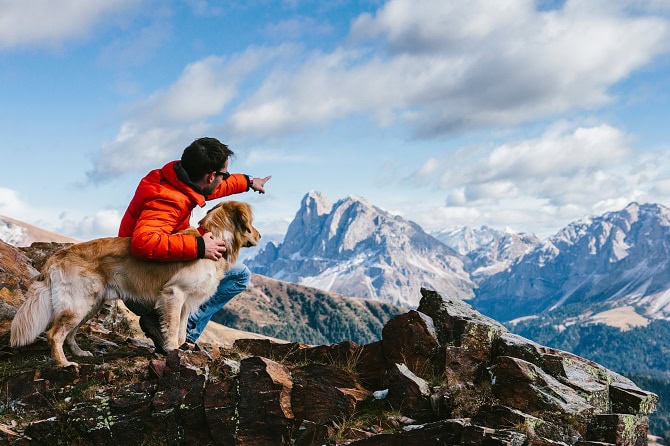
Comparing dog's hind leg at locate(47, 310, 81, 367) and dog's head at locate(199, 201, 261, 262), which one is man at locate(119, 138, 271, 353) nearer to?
dog's head at locate(199, 201, 261, 262)

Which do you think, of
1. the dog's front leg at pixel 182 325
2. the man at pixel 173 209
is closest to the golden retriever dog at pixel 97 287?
the dog's front leg at pixel 182 325

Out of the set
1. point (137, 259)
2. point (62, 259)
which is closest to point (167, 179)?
point (137, 259)

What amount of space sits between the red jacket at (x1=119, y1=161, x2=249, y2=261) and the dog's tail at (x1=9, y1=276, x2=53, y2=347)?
1.86 meters

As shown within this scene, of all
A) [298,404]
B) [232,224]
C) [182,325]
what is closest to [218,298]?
[182,325]

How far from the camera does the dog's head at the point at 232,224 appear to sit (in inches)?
482

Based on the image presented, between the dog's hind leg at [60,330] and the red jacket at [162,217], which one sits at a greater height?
the red jacket at [162,217]

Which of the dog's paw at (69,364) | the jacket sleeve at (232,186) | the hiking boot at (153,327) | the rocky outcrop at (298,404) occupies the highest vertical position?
the jacket sleeve at (232,186)

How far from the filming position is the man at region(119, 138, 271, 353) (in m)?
11.0

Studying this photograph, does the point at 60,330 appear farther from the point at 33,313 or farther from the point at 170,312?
the point at 170,312

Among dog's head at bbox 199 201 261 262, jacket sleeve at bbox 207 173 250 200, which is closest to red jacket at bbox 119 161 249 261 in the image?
dog's head at bbox 199 201 261 262

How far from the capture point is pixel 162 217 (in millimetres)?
11336

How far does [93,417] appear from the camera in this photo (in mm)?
10641

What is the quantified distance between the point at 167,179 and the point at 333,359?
19.4ft

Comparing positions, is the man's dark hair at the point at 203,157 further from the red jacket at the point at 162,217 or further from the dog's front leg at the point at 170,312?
the dog's front leg at the point at 170,312
